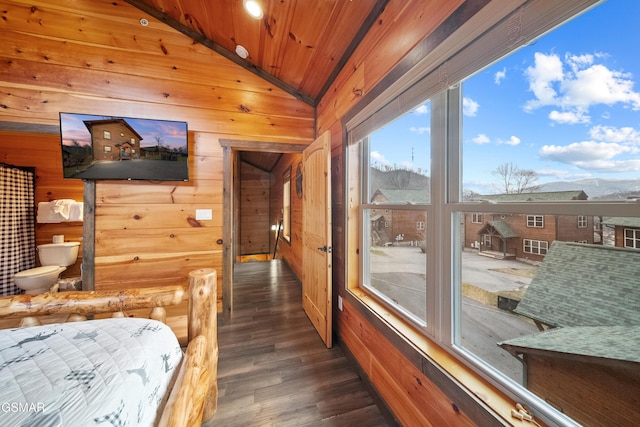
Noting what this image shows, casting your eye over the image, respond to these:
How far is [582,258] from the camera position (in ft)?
2.33

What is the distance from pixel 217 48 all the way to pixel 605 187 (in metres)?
3.27

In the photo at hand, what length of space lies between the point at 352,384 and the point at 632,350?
60.8 inches

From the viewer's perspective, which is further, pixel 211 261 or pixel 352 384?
pixel 211 261

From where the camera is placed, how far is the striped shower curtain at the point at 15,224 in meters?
2.94

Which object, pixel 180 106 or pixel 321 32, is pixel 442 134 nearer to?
pixel 321 32

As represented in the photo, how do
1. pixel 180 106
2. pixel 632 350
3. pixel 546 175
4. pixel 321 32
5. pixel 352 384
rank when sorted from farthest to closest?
pixel 180 106 → pixel 321 32 → pixel 352 384 → pixel 546 175 → pixel 632 350

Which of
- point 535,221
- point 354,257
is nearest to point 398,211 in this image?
point 354,257

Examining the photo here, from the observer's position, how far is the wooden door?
207 centimetres

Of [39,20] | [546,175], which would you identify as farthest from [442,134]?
[39,20]

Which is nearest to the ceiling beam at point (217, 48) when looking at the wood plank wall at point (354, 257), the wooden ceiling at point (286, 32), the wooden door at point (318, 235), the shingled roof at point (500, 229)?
the wooden ceiling at point (286, 32)

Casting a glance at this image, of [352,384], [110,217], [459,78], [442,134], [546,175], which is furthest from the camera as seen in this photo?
[110,217]

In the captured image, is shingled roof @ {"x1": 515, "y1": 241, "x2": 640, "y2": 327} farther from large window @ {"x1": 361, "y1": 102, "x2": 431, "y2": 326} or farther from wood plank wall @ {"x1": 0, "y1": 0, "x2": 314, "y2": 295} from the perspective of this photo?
wood plank wall @ {"x1": 0, "y1": 0, "x2": 314, "y2": 295}

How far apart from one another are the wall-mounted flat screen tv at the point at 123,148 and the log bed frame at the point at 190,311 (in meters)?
1.46

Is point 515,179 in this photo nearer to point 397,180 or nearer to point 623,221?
point 623,221
